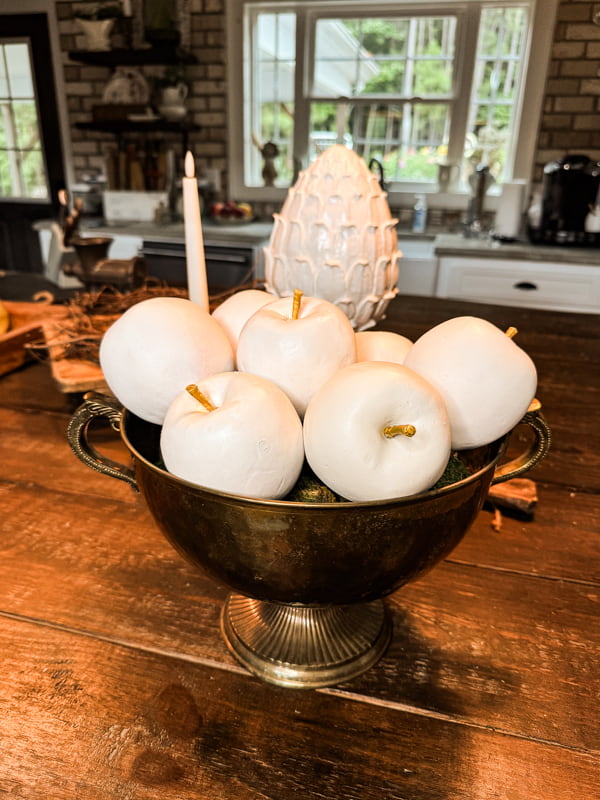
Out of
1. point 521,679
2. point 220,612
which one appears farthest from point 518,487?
point 220,612

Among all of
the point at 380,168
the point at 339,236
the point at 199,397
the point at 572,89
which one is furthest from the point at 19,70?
the point at 199,397

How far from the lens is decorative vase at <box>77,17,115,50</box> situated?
3184 millimetres

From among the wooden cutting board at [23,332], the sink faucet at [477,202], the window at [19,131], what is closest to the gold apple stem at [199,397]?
the wooden cutting board at [23,332]

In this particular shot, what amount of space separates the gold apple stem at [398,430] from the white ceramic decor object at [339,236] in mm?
512

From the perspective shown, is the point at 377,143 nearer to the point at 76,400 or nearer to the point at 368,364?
the point at 76,400

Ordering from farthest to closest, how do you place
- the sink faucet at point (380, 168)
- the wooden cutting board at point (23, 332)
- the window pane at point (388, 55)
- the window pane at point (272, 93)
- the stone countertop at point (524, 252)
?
the window pane at point (272, 93) → the window pane at point (388, 55) → the sink faucet at point (380, 168) → the stone countertop at point (524, 252) → the wooden cutting board at point (23, 332)

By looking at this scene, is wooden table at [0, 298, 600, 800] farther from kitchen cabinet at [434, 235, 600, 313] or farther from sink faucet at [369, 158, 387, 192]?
sink faucet at [369, 158, 387, 192]

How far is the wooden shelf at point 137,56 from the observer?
10.2 feet

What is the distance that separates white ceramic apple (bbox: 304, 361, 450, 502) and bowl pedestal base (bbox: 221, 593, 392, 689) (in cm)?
15

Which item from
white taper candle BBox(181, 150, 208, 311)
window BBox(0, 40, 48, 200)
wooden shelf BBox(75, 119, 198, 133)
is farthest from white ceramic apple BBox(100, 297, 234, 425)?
window BBox(0, 40, 48, 200)

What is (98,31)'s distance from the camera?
3.21 metres

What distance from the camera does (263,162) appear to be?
357 centimetres

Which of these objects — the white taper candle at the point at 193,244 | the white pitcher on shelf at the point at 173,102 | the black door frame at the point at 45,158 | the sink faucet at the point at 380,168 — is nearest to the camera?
the white taper candle at the point at 193,244

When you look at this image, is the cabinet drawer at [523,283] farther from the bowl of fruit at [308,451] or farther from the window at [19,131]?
the window at [19,131]
